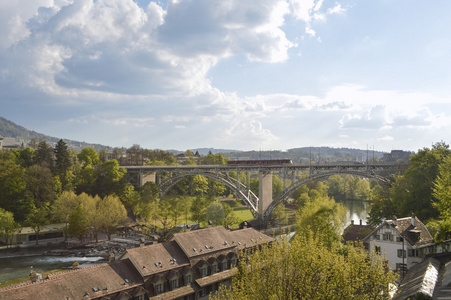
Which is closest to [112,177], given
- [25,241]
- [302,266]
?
[25,241]

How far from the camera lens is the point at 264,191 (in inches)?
2363

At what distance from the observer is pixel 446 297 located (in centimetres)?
1268

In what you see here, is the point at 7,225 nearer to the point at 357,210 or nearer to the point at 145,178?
the point at 145,178

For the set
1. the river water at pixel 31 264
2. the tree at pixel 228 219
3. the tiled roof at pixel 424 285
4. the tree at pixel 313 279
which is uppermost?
the tree at pixel 313 279

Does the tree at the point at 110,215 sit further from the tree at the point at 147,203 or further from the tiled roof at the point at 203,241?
the tiled roof at the point at 203,241

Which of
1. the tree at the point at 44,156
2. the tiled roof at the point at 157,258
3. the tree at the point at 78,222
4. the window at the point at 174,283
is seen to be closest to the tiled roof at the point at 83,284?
the tiled roof at the point at 157,258

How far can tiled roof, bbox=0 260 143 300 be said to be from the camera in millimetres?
17938

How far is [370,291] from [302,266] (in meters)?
2.77

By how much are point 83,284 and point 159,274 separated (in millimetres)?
4863

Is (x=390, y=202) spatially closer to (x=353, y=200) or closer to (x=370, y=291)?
(x=370, y=291)

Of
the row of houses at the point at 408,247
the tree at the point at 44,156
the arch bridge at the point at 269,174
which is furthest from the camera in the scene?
the tree at the point at 44,156

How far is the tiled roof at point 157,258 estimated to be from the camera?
22422mm

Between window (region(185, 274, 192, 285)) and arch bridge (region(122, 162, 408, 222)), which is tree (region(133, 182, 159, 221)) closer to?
arch bridge (region(122, 162, 408, 222))

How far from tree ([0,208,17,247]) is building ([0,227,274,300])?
28.9m
